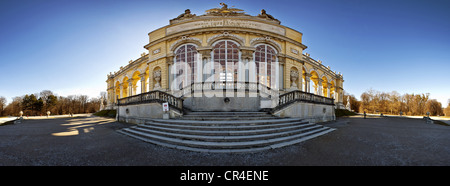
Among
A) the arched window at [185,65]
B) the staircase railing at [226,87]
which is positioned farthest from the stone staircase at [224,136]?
the arched window at [185,65]

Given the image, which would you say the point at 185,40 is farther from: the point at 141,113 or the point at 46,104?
the point at 46,104

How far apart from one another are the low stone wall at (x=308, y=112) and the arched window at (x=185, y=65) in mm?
8702

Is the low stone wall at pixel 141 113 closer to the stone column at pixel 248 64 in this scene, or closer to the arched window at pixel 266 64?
the stone column at pixel 248 64

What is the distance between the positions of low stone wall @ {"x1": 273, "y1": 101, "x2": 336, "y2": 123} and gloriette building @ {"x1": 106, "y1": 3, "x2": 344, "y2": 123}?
69 mm

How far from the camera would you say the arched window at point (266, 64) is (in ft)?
45.5

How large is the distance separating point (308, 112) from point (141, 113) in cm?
1191

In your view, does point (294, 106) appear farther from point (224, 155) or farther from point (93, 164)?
point (93, 164)

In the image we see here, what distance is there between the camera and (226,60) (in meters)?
13.3

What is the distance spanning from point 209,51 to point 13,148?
12.0 meters

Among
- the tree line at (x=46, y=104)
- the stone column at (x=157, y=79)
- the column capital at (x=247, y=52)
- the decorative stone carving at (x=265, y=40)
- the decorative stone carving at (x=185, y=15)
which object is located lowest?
the tree line at (x=46, y=104)

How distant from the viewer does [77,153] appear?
432 cm

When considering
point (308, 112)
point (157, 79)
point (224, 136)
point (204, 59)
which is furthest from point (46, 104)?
point (308, 112)

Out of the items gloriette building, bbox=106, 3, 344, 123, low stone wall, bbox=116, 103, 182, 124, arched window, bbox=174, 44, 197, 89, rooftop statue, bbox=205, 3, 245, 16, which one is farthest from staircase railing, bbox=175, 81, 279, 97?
rooftop statue, bbox=205, 3, 245, 16
